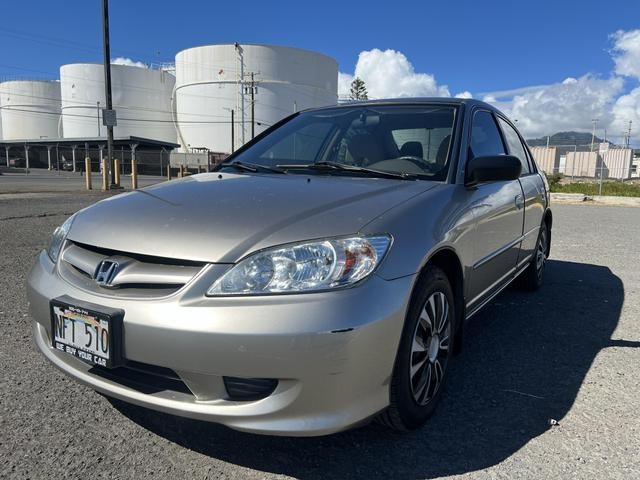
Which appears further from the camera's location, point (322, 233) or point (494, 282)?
point (494, 282)

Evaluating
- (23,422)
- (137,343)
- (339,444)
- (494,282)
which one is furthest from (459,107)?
(23,422)

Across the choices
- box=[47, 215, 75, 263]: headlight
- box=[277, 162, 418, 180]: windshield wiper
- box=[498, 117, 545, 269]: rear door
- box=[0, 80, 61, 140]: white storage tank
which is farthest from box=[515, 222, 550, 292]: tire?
box=[0, 80, 61, 140]: white storage tank

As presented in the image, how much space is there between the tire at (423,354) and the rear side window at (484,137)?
1.06 m

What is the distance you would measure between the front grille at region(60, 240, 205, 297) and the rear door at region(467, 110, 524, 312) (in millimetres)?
1541

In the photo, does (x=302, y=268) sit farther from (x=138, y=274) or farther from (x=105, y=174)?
(x=105, y=174)

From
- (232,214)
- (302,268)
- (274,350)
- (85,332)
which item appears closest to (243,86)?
(232,214)

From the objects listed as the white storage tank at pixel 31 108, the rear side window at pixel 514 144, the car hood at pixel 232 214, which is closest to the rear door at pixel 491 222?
the rear side window at pixel 514 144

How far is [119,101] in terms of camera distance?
5966cm

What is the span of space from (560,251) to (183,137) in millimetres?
56588

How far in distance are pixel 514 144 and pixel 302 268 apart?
302 centimetres

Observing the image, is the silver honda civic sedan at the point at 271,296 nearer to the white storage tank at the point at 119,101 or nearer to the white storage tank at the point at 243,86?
the white storage tank at the point at 243,86

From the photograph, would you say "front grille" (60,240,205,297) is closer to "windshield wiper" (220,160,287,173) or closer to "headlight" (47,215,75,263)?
"headlight" (47,215,75,263)

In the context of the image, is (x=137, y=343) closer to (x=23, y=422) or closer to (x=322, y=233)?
(x=322, y=233)

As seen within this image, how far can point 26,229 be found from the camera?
717 centimetres
